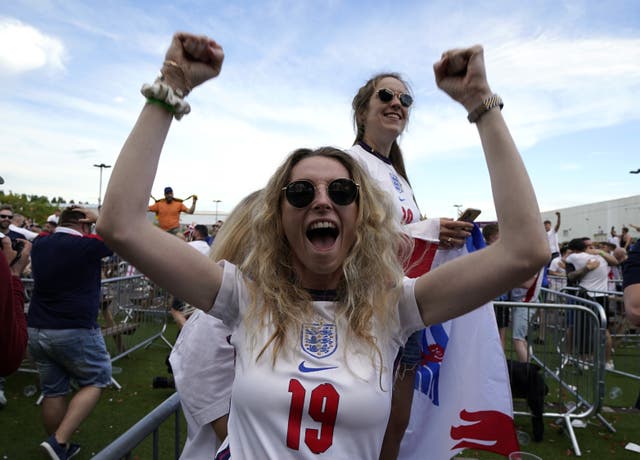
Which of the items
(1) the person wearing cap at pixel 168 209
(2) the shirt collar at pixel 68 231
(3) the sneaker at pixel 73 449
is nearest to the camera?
(3) the sneaker at pixel 73 449

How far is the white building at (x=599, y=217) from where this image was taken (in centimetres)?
2645

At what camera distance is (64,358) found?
14.5 ft

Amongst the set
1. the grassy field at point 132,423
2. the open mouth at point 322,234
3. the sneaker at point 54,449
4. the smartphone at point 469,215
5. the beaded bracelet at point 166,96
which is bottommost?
the grassy field at point 132,423

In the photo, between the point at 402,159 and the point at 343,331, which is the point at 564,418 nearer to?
the point at 402,159

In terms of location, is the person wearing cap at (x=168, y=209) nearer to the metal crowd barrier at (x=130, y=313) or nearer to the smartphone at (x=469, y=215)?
the metal crowd barrier at (x=130, y=313)

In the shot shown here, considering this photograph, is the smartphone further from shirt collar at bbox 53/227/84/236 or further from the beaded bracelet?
shirt collar at bbox 53/227/84/236

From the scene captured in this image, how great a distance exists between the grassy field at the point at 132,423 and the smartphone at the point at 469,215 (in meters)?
3.18

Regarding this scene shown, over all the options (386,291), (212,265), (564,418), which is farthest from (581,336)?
(212,265)

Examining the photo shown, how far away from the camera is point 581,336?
537cm

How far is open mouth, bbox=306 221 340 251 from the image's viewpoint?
5.30 ft

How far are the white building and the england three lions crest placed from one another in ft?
88.1

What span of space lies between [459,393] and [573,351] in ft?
11.2

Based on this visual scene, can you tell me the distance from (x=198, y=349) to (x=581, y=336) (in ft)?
15.4

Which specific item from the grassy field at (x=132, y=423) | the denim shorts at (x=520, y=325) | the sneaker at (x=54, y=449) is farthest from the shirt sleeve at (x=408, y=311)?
the denim shorts at (x=520, y=325)
